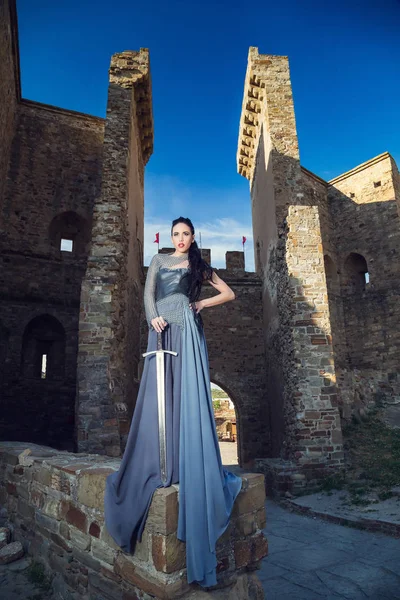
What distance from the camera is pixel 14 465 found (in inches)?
157

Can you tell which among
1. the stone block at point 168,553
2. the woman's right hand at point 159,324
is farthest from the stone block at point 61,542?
the woman's right hand at point 159,324

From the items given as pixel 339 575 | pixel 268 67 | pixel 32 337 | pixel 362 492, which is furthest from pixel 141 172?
pixel 339 575

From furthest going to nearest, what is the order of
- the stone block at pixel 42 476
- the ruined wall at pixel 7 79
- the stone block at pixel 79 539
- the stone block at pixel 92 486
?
1. the ruined wall at pixel 7 79
2. the stone block at pixel 42 476
3. the stone block at pixel 79 539
4. the stone block at pixel 92 486

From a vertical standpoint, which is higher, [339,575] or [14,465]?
[14,465]

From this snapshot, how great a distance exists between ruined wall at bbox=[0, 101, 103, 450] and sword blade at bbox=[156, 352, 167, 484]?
8204 mm

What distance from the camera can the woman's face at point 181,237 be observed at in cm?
272

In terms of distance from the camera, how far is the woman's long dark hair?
2.66 m

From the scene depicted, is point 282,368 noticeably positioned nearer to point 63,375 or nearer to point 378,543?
point 378,543

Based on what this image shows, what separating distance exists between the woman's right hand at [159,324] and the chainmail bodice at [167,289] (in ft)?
0.20

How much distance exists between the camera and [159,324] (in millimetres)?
2467

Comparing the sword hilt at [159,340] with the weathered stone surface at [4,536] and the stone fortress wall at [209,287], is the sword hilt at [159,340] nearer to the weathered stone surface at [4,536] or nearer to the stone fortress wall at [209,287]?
the weathered stone surface at [4,536]

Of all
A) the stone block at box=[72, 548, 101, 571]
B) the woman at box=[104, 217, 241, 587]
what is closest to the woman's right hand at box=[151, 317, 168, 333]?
the woman at box=[104, 217, 241, 587]

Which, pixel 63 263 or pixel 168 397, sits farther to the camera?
pixel 63 263

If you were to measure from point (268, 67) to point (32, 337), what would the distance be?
980 centimetres
